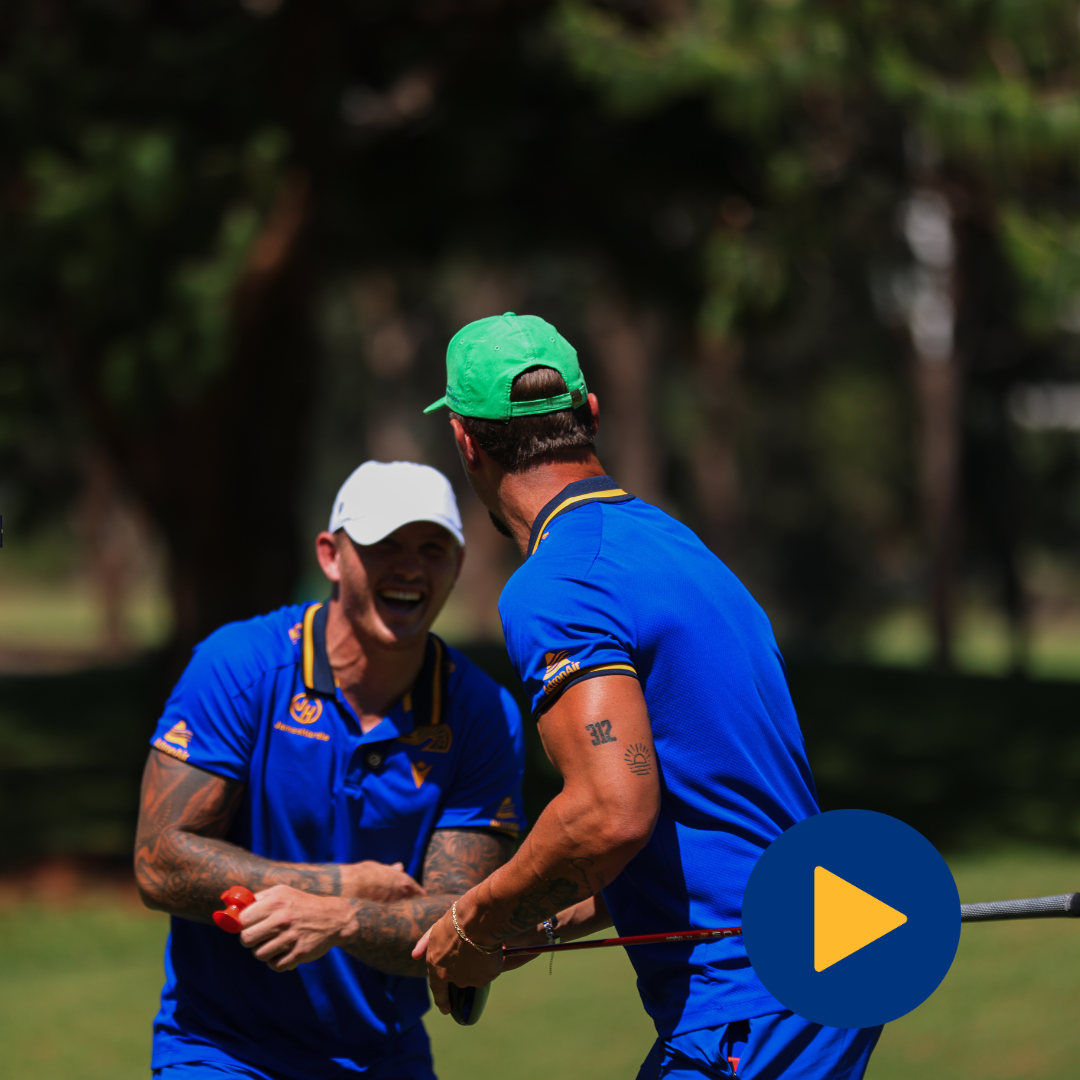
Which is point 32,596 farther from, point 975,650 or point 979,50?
point 979,50

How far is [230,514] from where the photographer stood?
11.3 m

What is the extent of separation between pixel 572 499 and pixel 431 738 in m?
0.91

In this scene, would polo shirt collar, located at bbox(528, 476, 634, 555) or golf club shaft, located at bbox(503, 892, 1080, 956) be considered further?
polo shirt collar, located at bbox(528, 476, 634, 555)

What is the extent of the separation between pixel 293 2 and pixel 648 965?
9586 millimetres

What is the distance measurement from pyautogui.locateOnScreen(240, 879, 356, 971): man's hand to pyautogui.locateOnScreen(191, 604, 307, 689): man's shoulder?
0.47 m

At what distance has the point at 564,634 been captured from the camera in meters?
2.42

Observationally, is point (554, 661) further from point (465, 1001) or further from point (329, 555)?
point (329, 555)

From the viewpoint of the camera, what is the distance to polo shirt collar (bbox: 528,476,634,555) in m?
2.63

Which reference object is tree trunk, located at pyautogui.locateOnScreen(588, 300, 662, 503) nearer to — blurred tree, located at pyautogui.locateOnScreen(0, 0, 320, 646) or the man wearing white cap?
blurred tree, located at pyautogui.locateOnScreen(0, 0, 320, 646)

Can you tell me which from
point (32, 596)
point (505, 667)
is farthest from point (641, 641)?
point (32, 596)

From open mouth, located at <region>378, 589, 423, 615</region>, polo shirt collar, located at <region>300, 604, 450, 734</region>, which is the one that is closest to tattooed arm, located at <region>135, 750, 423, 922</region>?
polo shirt collar, located at <region>300, 604, 450, 734</region>

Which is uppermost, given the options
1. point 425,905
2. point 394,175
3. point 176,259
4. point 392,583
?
point 394,175

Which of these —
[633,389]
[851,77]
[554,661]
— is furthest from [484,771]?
[633,389]

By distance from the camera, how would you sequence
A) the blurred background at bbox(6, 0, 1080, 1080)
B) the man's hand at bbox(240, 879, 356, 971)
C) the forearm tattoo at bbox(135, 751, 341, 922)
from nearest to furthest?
the man's hand at bbox(240, 879, 356, 971) < the forearm tattoo at bbox(135, 751, 341, 922) < the blurred background at bbox(6, 0, 1080, 1080)
